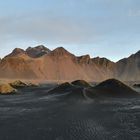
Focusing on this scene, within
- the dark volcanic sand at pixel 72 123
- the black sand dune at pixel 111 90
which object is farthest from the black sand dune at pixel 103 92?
the dark volcanic sand at pixel 72 123

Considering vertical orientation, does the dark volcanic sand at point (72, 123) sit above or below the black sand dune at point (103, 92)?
below

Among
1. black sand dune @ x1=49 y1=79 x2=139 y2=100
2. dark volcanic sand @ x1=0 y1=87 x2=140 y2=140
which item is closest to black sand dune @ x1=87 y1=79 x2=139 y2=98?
black sand dune @ x1=49 y1=79 x2=139 y2=100

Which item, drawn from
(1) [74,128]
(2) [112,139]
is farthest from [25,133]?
(2) [112,139]

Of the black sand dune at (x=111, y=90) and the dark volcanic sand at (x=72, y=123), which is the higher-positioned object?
the black sand dune at (x=111, y=90)

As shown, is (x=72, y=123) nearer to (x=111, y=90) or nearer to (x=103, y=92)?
(x=103, y=92)

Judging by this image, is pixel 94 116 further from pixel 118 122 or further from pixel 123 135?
pixel 123 135

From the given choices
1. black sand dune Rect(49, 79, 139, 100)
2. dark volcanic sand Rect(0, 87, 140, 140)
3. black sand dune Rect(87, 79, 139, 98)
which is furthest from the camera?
black sand dune Rect(87, 79, 139, 98)

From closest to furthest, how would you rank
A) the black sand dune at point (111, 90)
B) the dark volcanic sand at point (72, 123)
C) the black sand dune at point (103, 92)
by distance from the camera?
the dark volcanic sand at point (72, 123)
the black sand dune at point (103, 92)
the black sand dune at point (111, 90)

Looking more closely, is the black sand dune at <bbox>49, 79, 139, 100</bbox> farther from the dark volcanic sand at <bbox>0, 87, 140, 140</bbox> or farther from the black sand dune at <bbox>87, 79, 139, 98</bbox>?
the dark volcanic sand at <bbox>0, 87, 140, 140</bbox>

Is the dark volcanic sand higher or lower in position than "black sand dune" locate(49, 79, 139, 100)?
lower

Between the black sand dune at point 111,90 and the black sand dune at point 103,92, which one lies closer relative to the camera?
the black sand dune at point 103,92

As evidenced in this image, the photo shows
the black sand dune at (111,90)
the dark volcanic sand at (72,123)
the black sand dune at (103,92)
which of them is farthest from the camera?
the black sand dune at (111,90)

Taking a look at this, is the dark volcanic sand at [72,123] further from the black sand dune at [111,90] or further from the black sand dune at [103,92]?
the black sand dune at [111,90]

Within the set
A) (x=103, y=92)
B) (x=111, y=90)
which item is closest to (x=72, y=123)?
(x=103, y=92)
